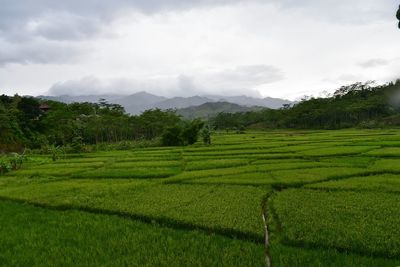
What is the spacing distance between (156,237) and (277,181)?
739 centimetres

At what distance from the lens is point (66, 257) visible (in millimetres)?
8766

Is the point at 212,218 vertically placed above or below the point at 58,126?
below

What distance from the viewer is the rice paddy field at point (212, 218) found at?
8453mm

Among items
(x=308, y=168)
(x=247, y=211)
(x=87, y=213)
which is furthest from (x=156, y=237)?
(x=308, y=168)

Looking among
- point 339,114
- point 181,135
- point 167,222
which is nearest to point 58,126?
point 181,135

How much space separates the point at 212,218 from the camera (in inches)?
435

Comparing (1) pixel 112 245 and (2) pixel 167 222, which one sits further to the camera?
(2) pixel 167 222

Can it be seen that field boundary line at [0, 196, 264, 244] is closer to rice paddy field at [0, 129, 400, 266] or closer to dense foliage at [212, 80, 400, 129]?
rice paddy field at [0, 129, 400, 266]

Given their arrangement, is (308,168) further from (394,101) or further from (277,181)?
(394,101)

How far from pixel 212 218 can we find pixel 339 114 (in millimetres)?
67616

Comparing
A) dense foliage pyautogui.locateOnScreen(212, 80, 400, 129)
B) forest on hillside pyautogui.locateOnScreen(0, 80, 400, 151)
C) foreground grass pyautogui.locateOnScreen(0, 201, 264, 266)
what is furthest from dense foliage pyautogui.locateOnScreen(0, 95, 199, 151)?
foreground grass pyautogui.locateOnScreen(0, 201, 264, 266)

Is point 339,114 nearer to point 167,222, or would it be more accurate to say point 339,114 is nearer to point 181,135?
point 181,135

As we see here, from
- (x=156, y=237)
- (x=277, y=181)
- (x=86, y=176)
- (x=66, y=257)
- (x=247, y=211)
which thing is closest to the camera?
(x=66, y=257)

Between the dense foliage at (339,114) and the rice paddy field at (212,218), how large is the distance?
171ft
